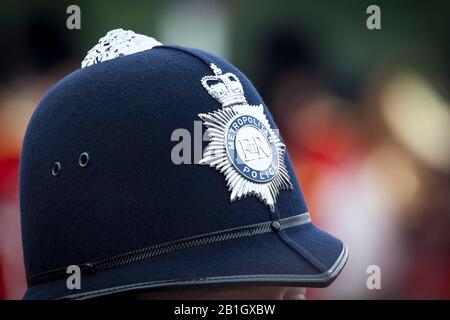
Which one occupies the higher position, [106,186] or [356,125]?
[106,186]

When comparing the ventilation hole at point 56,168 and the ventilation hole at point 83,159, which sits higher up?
the ventilation hole at point 83,159

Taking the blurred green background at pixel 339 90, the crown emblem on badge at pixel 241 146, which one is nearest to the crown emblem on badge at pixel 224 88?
the crown emblem on badge at pixel 241 146

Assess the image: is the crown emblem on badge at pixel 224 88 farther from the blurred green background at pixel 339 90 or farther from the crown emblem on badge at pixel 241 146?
the blurred green background at pixel 339 90

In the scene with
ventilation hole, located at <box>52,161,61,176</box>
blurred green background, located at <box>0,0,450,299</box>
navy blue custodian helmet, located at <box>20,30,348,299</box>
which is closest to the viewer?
navy blue custodian helmet, located at <box>20,30,348,299</box>

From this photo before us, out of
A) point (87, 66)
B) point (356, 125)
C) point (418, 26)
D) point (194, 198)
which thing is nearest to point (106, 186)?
point (194, 198)

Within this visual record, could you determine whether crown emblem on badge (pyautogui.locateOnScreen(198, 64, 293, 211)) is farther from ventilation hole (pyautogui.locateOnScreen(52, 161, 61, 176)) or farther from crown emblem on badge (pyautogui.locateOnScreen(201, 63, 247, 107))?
ventilation hole (pyautogui.locateOnScreen(52, 161, 61, 176))

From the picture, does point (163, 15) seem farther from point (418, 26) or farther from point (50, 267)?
point (50, 267)

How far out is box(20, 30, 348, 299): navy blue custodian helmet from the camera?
1.50 metres

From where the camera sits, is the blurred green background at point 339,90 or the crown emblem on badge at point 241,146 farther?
the blurred green background at point 339,90

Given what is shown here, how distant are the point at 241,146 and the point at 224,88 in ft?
0.51

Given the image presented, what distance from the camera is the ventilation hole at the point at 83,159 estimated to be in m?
1.57

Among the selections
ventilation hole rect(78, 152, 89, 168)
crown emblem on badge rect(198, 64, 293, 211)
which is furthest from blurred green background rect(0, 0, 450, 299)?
ventilation hole rect(78, 152, 89, 168)

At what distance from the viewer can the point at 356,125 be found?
4.34 meters

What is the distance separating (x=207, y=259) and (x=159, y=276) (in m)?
0.11
